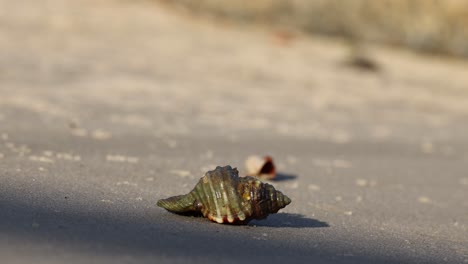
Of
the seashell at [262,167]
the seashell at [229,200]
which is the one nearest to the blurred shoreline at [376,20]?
the seashell at [262,167]

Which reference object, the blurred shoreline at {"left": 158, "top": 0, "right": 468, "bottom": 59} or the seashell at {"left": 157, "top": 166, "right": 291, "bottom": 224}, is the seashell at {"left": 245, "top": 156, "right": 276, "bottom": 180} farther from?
the blurred shoreline at {"left": 158, "top": 0, "right": 468, "bottom": 59}

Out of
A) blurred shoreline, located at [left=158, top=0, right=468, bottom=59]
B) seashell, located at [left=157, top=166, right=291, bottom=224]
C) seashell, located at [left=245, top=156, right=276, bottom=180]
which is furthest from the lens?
blurred shoreline, located at [left=158, top=0, right=468, bottom=59]

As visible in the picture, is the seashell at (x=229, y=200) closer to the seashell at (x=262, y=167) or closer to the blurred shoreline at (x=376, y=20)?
the seashell at (x=262, y=167)

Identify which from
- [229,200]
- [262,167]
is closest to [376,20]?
[262,167]

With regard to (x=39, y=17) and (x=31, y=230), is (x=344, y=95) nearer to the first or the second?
(x=39, y=17)

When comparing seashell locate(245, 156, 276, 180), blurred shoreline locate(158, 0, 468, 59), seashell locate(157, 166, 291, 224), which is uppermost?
blurred shoreline locate(158, 0, 468, 59)

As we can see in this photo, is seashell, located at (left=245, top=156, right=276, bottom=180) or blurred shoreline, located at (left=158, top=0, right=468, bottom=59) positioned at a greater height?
blurred shoreline, located at (left=158, top=0, right=468, bottom=59)

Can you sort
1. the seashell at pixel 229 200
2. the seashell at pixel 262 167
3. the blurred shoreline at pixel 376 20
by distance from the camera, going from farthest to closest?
the blurred shoreline at pixel 376 20 < the seashell at pixel 262 167 < the seashell at pixel 229 200

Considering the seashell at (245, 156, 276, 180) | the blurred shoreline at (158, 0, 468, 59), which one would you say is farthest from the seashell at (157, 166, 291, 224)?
the blurred shoreline at (158, 0, 468, 59)

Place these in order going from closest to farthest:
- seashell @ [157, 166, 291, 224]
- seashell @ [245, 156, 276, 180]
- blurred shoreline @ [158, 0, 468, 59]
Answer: seashell @ [157, 166, 291, 224]
seashell @ [245, 156, 276, 180]
blurred shoreline @ [158, 0, 468, 59]
